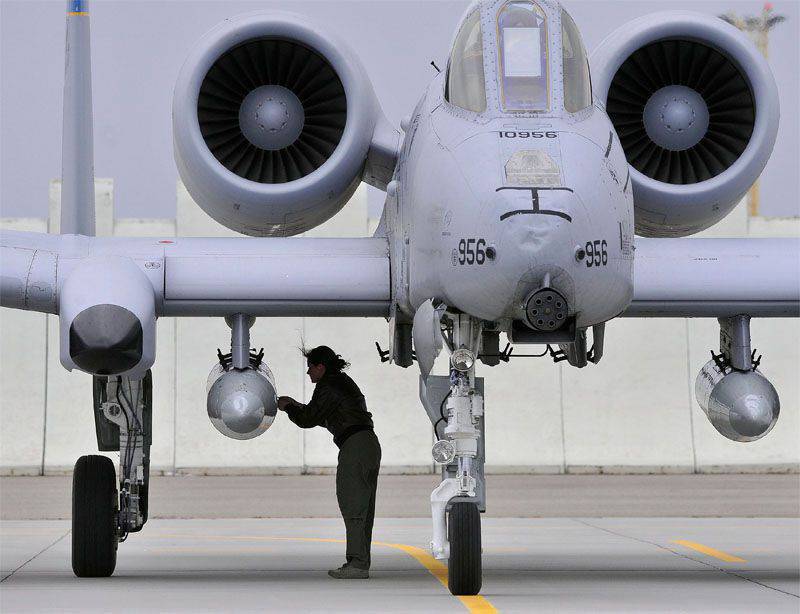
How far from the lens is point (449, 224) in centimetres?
827

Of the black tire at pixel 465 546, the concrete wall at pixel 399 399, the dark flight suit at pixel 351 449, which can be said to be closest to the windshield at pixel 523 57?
the black tire at pixel 465 546

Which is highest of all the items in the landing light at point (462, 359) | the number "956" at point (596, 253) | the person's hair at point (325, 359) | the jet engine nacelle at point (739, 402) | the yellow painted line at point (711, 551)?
the number "956" at point (596, 253)

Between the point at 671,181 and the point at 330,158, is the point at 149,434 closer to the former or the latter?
the point at 330,158

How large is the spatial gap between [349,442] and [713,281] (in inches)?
110

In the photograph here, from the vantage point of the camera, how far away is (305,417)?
35.1ft

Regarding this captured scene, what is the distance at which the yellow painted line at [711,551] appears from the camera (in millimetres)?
12805

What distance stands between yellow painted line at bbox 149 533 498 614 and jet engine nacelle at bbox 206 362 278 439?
5.32ft

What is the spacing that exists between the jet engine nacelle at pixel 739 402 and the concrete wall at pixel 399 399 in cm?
1952

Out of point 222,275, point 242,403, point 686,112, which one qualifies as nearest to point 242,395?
point 242,403

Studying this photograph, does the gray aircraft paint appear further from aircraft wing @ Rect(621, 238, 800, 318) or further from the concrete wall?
the concrete wall

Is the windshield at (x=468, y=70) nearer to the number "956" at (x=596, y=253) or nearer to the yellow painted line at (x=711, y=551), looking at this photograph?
the number "956" at (x=596, y=253)

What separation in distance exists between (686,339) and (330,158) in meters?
21.2

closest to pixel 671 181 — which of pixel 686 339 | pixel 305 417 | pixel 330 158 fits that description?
pixel 330 158

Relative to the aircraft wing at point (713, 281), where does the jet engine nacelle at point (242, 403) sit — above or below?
below
